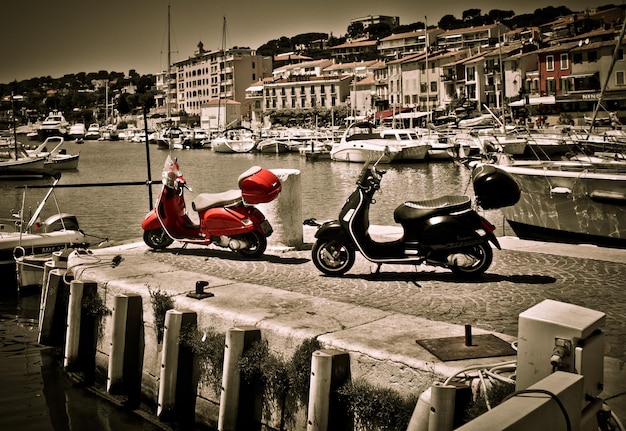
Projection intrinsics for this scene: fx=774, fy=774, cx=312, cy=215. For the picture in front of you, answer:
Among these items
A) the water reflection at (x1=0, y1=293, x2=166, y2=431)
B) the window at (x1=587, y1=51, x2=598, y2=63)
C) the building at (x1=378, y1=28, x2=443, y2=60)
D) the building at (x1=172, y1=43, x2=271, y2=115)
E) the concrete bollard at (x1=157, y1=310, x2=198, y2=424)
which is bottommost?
the water reflection at (x1=0, y1=293, x2=166, y2=431)

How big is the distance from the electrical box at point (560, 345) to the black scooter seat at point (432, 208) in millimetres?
4382

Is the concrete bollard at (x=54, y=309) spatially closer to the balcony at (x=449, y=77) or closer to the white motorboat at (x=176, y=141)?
the white motorboat at (x=176, y=141)

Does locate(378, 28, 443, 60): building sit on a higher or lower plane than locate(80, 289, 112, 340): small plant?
higher

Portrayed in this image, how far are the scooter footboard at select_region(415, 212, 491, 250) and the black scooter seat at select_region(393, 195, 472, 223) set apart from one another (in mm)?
97

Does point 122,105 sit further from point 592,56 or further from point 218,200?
point 592,56

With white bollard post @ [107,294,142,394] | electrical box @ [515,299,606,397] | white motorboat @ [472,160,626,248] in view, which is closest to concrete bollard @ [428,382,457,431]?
electrical box @ [515,299,606,397]

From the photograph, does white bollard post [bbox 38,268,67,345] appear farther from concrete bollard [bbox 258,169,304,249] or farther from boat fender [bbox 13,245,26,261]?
boat fender [bbox 13,245,26,261]

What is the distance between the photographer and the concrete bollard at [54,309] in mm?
10352

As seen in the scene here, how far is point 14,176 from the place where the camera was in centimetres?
5184

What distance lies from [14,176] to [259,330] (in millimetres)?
49153

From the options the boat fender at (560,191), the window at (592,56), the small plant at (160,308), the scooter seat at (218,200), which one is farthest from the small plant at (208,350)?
the window at (592,56)

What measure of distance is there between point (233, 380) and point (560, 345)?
3121 millimetres

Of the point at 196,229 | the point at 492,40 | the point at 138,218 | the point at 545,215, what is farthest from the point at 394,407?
the point at 492,40

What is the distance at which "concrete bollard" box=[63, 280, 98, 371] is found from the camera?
30.2 feet
